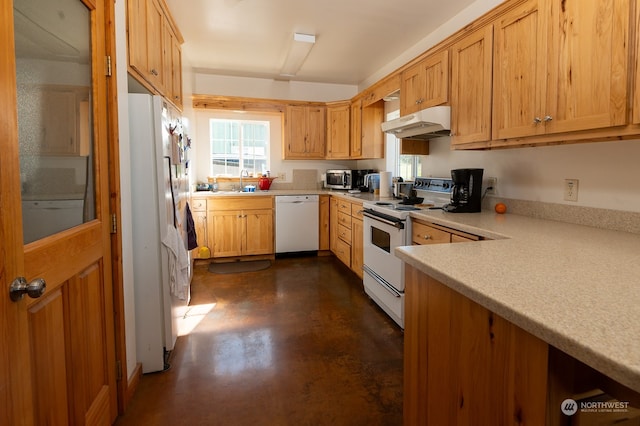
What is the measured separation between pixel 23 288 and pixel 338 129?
14.3 ft

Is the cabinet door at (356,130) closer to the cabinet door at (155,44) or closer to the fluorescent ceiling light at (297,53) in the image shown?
the fluorescent ceiling light at (297,53)

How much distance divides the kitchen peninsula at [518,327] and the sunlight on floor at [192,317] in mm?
1910

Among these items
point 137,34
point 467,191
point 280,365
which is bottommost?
point 280,365

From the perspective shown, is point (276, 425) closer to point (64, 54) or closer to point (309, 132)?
point (64, 54)

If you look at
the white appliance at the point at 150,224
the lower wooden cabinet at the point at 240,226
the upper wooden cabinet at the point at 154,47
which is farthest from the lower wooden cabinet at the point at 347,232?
the upper wooden cabinet at the point at 154,47

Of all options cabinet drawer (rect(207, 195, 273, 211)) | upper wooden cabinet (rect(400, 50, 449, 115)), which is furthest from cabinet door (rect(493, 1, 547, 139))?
cabinet drawer (rect(207, 195, 273, 211))

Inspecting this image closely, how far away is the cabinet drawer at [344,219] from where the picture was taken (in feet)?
13.0

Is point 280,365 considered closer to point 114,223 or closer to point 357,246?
point 114,223

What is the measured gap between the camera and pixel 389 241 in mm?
2740

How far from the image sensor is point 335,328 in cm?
262

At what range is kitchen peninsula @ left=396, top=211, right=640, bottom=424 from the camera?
64 cm

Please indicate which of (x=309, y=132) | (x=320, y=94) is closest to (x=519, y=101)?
(x=309, y=132)

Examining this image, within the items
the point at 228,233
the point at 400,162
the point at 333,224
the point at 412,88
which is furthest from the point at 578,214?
the point at 228,233

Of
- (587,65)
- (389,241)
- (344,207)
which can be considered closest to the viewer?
(587,65)
